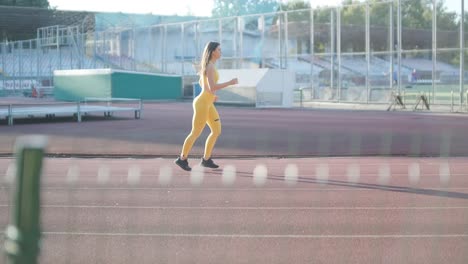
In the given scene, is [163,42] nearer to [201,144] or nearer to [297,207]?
[201,144]

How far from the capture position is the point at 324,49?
43125 millimetres

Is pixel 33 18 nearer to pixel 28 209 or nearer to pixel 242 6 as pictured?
pixel 242 6

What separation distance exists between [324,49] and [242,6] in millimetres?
86038

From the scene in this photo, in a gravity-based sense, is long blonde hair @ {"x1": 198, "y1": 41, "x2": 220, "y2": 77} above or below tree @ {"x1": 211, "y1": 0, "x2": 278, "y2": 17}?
below

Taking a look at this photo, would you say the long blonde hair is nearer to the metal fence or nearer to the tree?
the metal fence

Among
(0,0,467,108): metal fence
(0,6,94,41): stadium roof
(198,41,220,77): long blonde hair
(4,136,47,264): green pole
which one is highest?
(0,6,94,41): stadium roof

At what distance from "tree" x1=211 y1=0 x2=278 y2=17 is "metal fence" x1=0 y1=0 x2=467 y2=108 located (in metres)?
69.6

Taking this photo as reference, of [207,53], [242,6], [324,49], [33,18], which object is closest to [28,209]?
[207,53]

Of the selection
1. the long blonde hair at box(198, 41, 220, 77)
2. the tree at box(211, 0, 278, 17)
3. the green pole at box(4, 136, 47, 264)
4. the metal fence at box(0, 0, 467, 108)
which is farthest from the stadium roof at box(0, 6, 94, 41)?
the green pole at box(4, 136, 47, 264)

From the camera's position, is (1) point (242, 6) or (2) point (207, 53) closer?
(2) point (207, 53)

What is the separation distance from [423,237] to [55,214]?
12.1ft

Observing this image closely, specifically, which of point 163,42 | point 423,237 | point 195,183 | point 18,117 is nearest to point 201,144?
point 195,183

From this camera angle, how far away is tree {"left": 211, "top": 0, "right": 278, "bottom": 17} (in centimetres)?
12688

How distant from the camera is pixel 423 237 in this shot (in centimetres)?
646
